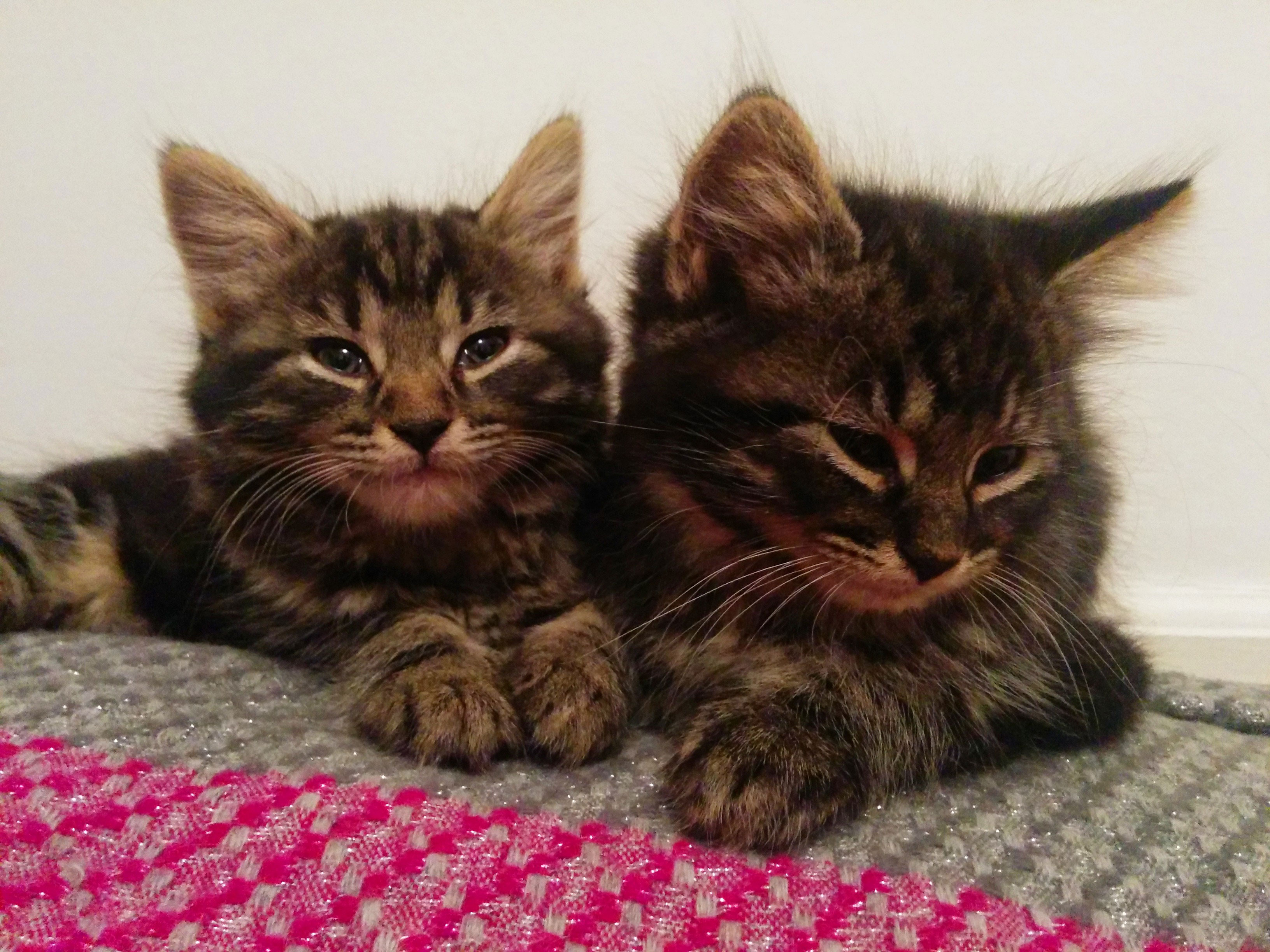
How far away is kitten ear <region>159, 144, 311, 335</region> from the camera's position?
1101 millimetres

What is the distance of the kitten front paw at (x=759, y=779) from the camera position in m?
0.73

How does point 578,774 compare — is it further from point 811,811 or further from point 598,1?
point 598,1

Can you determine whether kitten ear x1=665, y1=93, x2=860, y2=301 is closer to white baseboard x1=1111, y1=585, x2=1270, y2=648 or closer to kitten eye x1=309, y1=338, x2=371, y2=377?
kitten eye x1=309, y1=338, x2=371, y2=377

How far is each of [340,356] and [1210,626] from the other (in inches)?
69.7

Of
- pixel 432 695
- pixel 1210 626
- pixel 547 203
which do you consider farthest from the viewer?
pixel 1210 626

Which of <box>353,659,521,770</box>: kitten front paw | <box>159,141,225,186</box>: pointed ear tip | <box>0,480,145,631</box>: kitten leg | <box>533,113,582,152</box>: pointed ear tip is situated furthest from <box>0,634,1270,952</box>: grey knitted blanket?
<box>533,113,582,152</box>: pointed ear tip

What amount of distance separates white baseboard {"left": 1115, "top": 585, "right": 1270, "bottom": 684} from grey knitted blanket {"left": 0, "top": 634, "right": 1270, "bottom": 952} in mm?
835

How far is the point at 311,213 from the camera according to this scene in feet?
4.61

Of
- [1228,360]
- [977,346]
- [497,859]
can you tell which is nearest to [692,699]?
[497,859]

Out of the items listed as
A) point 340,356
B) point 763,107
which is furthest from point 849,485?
point 340,356

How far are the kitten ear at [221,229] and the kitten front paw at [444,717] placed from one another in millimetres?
551

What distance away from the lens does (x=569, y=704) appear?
87 cm

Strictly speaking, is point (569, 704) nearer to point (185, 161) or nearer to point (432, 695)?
point (432, 695)

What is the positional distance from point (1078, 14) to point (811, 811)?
4.92 ft
